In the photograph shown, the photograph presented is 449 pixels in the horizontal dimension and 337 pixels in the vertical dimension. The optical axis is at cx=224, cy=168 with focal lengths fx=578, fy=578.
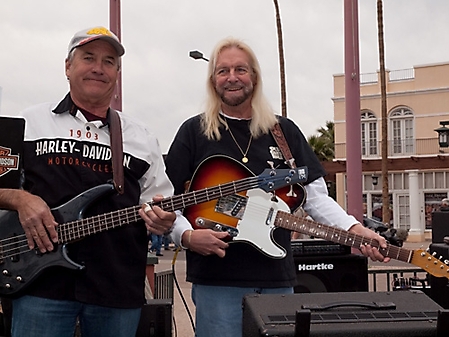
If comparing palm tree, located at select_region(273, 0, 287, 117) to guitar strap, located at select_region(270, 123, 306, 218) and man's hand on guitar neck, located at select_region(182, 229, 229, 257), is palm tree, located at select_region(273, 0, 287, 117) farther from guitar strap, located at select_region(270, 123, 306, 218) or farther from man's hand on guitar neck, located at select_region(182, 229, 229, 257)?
man's hand on guitar neck, located at select_region(182, 229, 229, 257)

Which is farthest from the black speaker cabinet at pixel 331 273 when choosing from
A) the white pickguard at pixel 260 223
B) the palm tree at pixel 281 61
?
the palm tree at pixel 281 61

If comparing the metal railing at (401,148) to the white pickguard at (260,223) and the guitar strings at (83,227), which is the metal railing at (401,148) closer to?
the white pickguard at (260,223)

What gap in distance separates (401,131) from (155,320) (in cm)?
2613

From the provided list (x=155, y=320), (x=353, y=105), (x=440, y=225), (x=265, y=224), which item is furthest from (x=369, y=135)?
(x=265, y=224)

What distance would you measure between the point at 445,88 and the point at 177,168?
87.3 feet

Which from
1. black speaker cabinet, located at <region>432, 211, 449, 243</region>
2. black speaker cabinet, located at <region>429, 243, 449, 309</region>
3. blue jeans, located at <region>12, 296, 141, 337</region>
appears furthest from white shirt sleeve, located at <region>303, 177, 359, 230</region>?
black speaker cabinet, located at <region>432, 211, 449, 243</region>

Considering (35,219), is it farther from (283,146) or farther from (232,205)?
(283,146)

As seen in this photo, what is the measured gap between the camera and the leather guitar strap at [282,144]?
3097mm

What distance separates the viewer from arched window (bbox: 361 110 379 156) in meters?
27.8

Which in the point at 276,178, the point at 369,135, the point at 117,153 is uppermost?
the point at 369,135

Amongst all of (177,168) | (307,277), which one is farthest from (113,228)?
(307,277)

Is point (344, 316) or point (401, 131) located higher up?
point (401, 131)

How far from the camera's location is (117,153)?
8.39 feet

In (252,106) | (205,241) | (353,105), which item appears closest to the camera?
(205,241)
